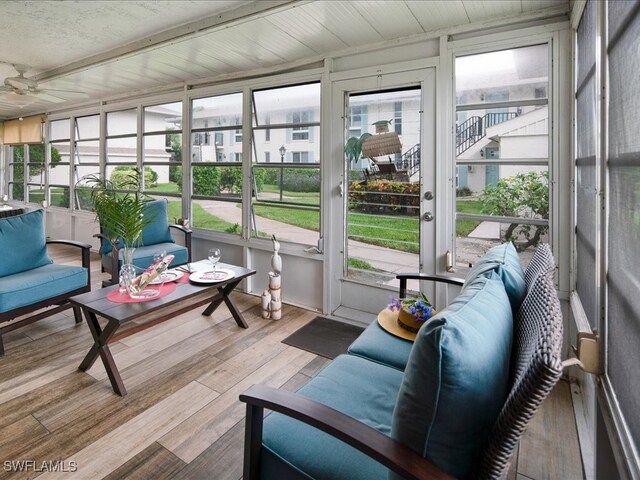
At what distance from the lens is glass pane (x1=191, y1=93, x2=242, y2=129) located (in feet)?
13.5

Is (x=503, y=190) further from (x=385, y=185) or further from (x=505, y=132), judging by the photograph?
(x=385, y=185)

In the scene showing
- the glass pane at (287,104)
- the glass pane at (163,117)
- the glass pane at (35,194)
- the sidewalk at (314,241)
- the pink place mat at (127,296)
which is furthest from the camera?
the glass pane at (35,194)

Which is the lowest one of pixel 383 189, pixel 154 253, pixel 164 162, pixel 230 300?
pixel 230 300

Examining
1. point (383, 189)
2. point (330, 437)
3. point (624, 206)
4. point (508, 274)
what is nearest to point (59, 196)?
point (383, 189)

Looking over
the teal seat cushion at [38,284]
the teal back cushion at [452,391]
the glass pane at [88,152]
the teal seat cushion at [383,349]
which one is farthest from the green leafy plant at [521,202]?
the glass pane at [88,152]

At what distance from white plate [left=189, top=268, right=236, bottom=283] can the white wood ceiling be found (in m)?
1.92

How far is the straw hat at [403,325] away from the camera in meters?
1.89

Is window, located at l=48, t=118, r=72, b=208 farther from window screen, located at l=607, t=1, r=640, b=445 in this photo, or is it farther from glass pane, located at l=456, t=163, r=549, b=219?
window screen, located at l=607, t=1, r=640, b=445

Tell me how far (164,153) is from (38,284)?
2.61 m

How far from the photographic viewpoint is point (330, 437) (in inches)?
46.7

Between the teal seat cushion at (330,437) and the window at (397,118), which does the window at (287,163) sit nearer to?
the window at (397,118)

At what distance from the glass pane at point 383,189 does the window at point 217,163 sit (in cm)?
151

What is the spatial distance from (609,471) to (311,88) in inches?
135

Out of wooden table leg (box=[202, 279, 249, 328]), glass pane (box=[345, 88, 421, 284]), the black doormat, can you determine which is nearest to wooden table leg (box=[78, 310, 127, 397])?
wooden table leg (box=[202, 279, 249, 328])
